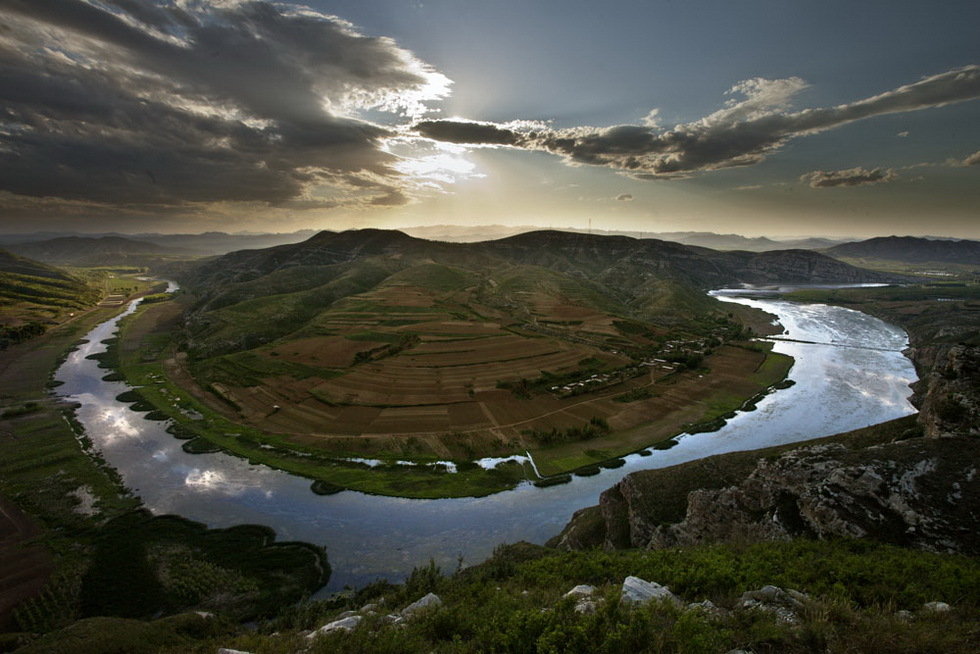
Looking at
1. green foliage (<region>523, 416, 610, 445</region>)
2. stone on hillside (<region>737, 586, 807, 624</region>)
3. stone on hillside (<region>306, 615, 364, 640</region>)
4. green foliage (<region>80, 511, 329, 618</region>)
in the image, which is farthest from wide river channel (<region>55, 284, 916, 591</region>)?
stone on hillside (<region>737, 586, 807, 624</region>)

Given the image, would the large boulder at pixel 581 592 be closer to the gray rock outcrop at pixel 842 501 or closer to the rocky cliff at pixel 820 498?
the rocky cliff at pixel 820 498

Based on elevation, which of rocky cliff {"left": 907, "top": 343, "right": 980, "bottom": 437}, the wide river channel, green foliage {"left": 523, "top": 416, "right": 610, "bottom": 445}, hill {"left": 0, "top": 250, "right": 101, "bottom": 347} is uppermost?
rocky cliff {"left": 907, "top": 343, "right": 980, "bottom": 437}

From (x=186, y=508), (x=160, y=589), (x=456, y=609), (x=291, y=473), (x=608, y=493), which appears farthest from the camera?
(x=291, y=473)

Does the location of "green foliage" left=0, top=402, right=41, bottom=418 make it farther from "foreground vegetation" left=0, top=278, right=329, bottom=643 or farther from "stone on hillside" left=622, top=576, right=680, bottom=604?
"stone on hillside" left=622, top=576, right=680, bottom=604

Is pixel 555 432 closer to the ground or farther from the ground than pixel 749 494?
closer to the ground

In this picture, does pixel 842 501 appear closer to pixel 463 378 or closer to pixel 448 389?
pixel 448 389

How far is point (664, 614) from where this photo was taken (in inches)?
432

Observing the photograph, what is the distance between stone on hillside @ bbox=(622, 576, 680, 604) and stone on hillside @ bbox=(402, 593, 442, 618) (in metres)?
7.72

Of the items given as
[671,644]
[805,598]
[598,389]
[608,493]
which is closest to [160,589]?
[608,493]

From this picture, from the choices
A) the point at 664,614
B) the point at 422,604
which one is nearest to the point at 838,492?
the point at 664,614

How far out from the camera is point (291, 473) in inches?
2062

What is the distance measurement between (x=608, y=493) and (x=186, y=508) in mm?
47074

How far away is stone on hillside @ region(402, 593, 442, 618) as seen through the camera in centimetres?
1620

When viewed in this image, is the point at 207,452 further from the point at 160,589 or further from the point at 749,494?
the point at 749,494
